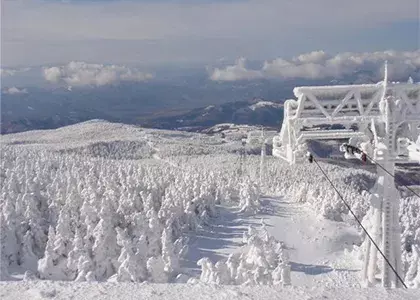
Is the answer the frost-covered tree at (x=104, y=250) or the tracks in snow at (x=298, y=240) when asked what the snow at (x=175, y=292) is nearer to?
the tracks in snow at (x=298, y=240)

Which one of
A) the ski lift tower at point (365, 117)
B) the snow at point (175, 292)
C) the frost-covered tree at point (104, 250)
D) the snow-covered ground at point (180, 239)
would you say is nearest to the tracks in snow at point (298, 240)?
the snow-covered ground at point (180, 239)

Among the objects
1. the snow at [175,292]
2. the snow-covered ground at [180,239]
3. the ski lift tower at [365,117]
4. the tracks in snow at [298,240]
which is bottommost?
the tracks in snow at [298,240]

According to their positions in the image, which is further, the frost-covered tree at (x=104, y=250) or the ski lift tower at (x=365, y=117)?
the frost-covered tree at (x=104, y=250)

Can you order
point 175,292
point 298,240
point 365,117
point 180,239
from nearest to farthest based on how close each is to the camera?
point 175,292
point 365,117
point 180,239
point 298,240

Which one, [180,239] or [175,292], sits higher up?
[175,292]

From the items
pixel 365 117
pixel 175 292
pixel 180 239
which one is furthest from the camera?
pixel 180 239

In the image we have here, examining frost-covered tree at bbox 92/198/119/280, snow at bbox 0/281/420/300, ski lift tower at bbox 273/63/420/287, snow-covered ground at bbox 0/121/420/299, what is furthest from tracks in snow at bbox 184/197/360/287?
snow at bbox 0/281/420/300

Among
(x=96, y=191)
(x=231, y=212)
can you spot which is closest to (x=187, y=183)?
(x=231, y=212)

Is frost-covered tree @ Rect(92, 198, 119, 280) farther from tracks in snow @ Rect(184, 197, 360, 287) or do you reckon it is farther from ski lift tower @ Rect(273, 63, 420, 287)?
ski lift tower @ Rect(273, 63, 420, 287)

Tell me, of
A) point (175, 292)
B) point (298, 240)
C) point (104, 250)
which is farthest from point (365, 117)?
point (298, 240)

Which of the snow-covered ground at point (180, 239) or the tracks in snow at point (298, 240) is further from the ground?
the snow-covered ground at point (180, 239)

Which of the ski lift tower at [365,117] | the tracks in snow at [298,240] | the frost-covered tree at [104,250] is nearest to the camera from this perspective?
the ski lift tower at [365,117]

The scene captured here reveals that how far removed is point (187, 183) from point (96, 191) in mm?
11711

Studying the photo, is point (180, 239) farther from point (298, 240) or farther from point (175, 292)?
point (175, 292)
